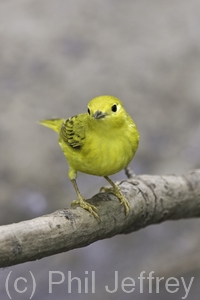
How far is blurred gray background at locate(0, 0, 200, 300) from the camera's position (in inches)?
266

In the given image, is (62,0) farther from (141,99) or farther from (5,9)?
(141,99)

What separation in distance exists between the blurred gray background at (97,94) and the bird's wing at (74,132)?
2381 mm

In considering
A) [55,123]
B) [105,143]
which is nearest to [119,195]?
[105,143]

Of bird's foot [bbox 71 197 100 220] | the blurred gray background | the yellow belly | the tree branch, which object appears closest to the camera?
the tree branch

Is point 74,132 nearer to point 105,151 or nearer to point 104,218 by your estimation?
point 105,151

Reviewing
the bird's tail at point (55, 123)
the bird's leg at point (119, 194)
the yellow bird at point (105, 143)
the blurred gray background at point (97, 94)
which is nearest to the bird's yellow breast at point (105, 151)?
the yellow bird at point (105, 143)

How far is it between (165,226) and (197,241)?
2.12 ft

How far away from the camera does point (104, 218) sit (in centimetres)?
409

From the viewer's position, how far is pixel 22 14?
971 cm

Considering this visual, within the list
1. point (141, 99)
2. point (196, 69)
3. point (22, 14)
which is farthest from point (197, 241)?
point (22, 14)

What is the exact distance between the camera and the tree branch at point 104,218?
3.34 metres

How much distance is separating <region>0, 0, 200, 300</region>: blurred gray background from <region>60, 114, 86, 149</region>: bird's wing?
7.81 ft

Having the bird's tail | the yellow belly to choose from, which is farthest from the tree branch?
the bird's tail

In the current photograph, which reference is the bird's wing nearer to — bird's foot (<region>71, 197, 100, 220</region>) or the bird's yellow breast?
the bird's yellow breast
